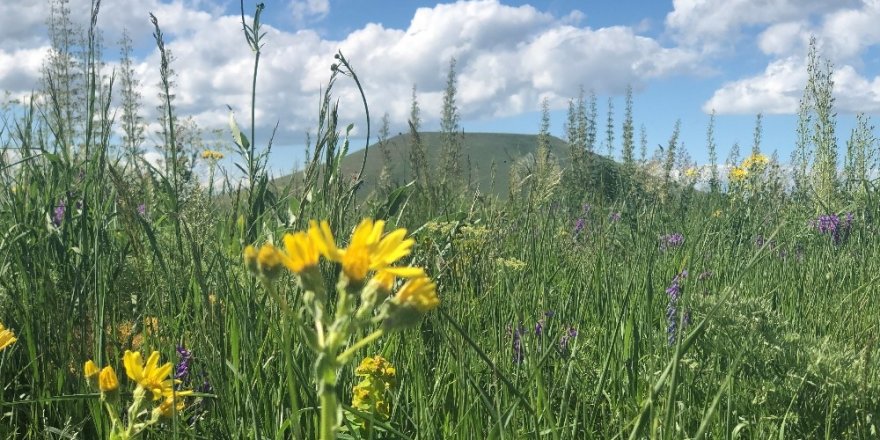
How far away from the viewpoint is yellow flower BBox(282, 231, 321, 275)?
741 millimetres

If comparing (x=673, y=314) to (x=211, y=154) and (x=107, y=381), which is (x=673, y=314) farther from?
(x=211, y=154)

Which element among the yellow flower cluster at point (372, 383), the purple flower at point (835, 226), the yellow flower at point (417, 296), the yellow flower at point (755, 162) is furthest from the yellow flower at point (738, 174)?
the yellow flower at point (417, 296)

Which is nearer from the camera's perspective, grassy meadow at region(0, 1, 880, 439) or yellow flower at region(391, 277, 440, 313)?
yellow flower at region(391, 277, 440, 313)

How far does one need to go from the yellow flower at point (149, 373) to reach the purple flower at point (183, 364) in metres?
0.58

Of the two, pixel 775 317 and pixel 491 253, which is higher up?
pixel 491 253

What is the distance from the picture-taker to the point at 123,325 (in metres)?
2.04

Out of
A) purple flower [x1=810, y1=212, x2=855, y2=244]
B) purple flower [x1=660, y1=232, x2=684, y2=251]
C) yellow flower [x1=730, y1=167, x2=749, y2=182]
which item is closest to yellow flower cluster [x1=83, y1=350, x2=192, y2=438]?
purple flower [x1=660, y1=232, x2=684, y2=251]

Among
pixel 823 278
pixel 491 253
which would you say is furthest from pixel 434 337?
pixel 823 278

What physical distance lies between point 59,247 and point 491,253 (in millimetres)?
1288

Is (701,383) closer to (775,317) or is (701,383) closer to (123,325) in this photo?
(775,317)

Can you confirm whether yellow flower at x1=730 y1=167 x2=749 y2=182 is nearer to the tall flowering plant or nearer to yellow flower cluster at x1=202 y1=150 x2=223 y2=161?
yellow flower cluster at x1=202 y1=150 x2=223 y2=161

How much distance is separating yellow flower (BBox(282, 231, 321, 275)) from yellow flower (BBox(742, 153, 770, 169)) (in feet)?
19.5

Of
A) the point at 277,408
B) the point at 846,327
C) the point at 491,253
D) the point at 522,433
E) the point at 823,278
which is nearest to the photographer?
the point at 522,433

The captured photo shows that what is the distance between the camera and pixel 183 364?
→ 1.78 meters
